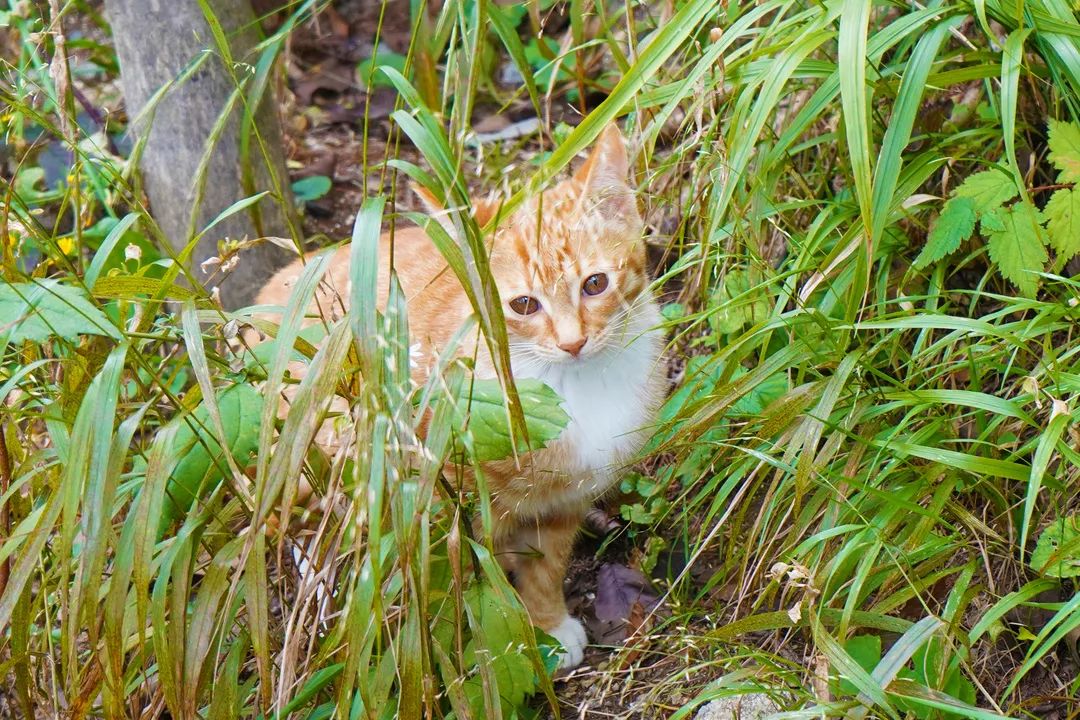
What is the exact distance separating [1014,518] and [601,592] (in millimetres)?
997

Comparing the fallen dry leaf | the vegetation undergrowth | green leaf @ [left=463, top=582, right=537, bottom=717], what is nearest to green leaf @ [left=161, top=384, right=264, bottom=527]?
the vegetation undergrowth

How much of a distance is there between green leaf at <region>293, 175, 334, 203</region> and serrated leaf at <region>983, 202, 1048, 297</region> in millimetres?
2512

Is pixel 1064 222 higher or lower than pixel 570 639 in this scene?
higher

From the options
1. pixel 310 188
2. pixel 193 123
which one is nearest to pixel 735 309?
pixel 193 123

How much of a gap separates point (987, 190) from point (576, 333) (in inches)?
33.4

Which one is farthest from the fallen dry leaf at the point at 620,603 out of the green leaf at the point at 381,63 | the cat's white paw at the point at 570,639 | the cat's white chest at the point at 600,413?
the green leaf at the point at 381,63

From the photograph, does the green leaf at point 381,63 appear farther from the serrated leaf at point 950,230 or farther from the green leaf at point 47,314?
the green leaf at point 47,314

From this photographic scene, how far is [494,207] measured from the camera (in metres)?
2.17

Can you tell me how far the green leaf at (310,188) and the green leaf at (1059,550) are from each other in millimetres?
2775

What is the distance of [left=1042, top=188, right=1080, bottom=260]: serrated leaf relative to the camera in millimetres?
2107

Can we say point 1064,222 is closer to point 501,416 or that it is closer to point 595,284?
point 595,284

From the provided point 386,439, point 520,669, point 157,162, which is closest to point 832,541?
point 520,669

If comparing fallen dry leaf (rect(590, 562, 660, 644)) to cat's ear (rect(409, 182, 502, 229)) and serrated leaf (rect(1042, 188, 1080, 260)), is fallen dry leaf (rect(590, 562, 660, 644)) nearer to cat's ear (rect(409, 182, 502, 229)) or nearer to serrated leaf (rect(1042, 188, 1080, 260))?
cat's ear (rect(409, 182, 502, 229))

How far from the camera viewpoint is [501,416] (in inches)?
72.4
